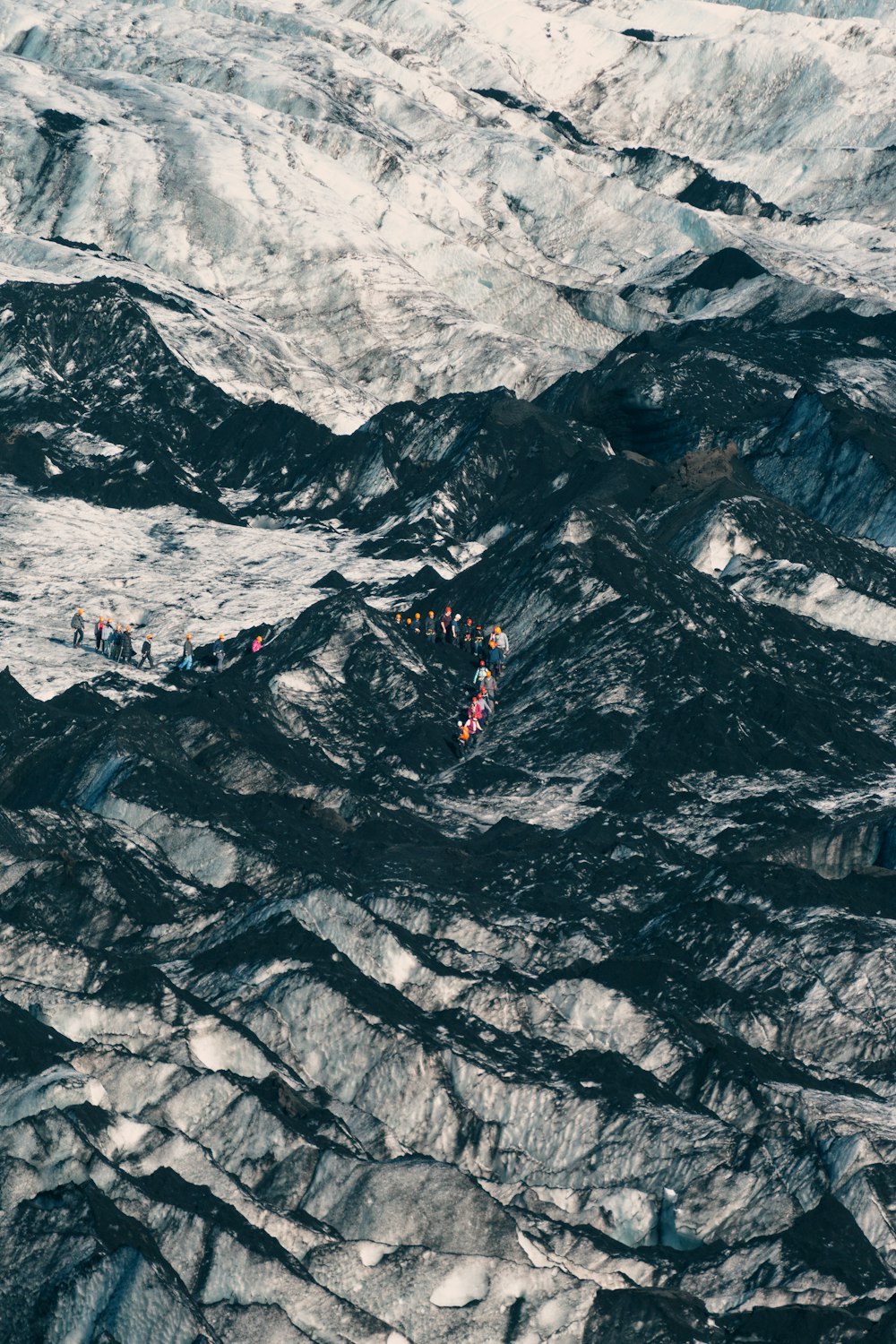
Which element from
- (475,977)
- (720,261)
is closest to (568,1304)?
(475,977)

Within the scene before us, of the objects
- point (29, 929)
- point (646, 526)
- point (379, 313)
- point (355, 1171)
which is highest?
point (355, 1171)

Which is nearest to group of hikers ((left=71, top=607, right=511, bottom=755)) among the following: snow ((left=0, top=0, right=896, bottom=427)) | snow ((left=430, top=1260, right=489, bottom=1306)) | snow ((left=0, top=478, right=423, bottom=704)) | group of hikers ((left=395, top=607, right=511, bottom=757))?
group of hikers ((left=395, top=607, right=511, bottom=757))

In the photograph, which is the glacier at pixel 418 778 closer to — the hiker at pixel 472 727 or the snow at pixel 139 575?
the snow at pixel 139 575

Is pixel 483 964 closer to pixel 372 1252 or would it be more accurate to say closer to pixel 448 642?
pixel 372 1252

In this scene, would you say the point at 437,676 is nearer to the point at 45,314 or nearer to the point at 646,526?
the point at 646,526

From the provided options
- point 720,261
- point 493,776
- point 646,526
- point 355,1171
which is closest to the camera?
point 355,1171

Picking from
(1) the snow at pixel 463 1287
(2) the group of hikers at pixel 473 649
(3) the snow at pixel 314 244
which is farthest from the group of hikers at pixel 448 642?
(1) the snow at pixel 463 1287
